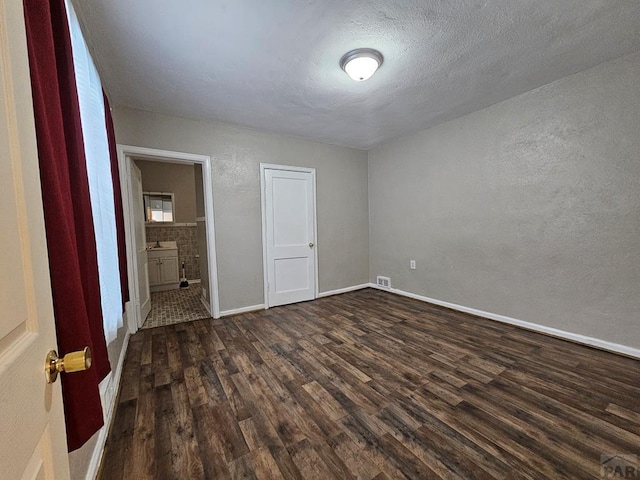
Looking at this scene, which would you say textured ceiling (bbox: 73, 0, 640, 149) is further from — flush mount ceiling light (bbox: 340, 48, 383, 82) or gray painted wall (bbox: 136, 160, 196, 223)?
gray painted wall (bbox: 136, 160, 196, 223)

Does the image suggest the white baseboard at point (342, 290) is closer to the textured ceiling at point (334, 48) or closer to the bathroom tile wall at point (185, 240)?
the textured ceiling at point (334, 48)

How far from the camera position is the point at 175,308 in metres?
3.81

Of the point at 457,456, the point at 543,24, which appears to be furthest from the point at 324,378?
the point at 543,24

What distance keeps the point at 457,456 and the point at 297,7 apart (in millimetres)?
2673

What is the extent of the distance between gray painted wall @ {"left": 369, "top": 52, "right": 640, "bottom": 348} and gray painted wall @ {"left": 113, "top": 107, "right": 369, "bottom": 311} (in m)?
1.04

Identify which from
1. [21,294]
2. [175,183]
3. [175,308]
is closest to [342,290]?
[175,308]

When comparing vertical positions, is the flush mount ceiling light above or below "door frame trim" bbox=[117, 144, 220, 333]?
above

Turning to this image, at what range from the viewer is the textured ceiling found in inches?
62.4

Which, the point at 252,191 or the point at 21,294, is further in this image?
the point at 252,191

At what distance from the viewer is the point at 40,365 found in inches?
19.9

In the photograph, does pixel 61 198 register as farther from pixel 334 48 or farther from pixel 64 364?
pixel 334 48

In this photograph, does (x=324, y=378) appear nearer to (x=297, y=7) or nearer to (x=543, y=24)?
(x=297, y=7)


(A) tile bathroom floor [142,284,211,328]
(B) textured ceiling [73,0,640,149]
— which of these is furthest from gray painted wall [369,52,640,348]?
(A) tile bathroom floor [142,284,211,328]

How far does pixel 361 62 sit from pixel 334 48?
228mm
